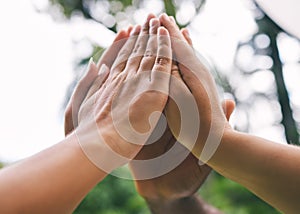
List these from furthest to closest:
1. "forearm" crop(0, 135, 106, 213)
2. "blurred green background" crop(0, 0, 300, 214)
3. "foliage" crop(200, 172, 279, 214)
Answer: "foliage" crop(200, 172, 279, 214) → "blurred green background" crop(0, 0, 300, 214) → "forearm" crop(0, 135, 106, 213)

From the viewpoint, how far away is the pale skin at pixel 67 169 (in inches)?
20.2

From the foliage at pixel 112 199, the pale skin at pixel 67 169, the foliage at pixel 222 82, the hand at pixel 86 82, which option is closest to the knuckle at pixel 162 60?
the pale skin at pixel 67 169

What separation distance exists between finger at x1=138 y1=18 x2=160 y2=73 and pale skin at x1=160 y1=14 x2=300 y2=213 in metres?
0.06

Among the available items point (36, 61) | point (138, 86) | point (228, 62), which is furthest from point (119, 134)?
point (228, 62)

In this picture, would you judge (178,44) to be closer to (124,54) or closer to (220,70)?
(124,54)

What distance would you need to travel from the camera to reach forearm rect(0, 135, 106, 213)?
1.67 feet

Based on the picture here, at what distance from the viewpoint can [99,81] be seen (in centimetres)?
77

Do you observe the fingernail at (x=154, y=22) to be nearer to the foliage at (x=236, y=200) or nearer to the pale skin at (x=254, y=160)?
the pale skin at (x=254, y=160)

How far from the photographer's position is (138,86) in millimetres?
713

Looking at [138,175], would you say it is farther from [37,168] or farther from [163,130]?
[37,168]

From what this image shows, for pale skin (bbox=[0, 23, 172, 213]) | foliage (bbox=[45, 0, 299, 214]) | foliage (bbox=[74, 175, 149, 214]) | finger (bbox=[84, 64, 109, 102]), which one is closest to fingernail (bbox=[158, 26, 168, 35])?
pale skin (bbox=[0, 23, 172, 213])

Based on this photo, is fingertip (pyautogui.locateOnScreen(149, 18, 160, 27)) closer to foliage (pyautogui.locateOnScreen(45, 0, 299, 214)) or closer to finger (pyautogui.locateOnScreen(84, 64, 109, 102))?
finger (pyautogui.locateOnScreen(84, 64, 109, 102))

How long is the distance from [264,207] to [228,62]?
0.43 metres

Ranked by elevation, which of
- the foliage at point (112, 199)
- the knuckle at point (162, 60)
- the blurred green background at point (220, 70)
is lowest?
the foliage at point (112, 199)
